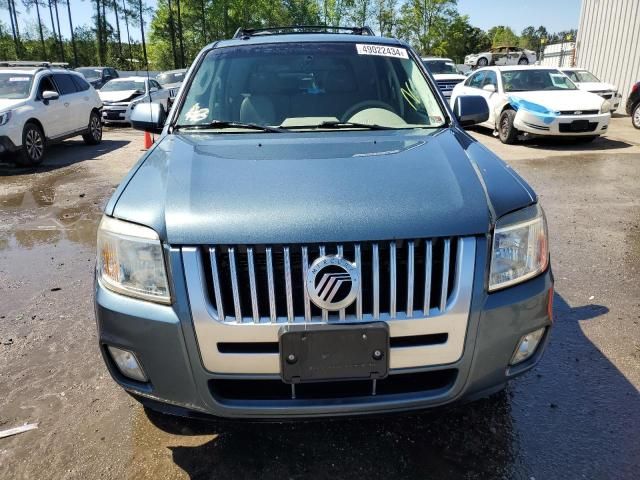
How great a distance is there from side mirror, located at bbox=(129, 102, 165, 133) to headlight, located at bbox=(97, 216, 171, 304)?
1.65 metres

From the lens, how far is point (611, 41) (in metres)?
18.3

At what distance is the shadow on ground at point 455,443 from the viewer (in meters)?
2.23

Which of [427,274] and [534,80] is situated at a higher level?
[534,80]

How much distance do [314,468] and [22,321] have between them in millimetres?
2545

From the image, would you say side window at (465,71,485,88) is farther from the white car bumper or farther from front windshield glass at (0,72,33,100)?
front windshield glass at (0,72,33,100)

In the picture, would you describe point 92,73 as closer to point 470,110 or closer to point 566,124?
point 566,124

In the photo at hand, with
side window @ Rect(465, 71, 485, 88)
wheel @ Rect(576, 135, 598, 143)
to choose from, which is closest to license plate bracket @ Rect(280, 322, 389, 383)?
wheel @ Rect(576, 135, 598, 143)

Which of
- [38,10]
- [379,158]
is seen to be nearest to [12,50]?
[38,10]

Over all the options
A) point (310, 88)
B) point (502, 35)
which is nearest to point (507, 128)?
point (310, 88)

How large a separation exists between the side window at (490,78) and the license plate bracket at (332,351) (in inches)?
439

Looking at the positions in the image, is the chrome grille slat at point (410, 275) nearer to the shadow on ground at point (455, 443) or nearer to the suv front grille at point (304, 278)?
the suv front grille at point (304, 278)

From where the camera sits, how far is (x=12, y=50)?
142 feet

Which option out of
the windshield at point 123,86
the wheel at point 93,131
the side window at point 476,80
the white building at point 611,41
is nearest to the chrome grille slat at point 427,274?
the side window at point 476,80

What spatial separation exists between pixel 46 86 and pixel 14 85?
2.06 feet
